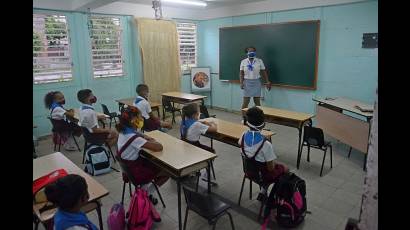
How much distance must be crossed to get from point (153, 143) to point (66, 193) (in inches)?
44.8

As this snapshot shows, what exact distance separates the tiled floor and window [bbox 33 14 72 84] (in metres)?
1.46

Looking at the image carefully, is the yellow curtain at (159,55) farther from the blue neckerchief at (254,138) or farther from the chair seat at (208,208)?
the chair seat at (208,208)

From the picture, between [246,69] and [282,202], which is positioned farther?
[246,69]

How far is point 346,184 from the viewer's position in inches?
137

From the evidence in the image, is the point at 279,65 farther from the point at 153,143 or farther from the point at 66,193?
the point at 66,193

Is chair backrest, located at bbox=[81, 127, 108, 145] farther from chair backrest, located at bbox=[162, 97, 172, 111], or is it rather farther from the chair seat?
chair backrest, located at bbox=[162, 97, 172, 111]

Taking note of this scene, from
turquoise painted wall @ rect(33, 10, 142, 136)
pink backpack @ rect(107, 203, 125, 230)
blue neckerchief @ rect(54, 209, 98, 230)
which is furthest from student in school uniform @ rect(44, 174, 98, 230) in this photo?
turquoise painted wall @ rect(33, 10, 142, 136)

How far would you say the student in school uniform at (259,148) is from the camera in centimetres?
257

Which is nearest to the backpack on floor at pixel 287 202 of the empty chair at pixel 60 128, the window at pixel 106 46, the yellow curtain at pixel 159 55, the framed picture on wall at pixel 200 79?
the empty chair at pixel 60 128

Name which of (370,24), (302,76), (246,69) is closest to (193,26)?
(246,69)

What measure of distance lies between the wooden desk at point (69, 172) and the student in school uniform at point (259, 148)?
136 cm

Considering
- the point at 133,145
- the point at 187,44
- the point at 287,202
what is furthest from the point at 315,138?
the point at 187,44

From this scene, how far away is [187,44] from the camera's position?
7574 millimetres

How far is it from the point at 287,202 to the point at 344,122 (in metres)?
2.31
